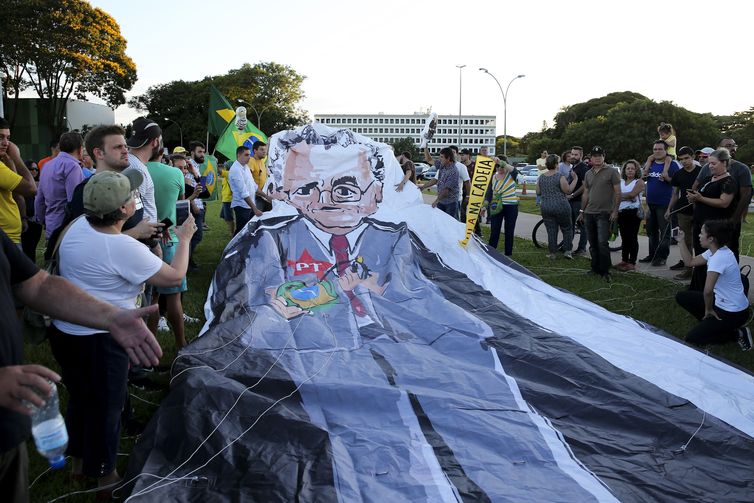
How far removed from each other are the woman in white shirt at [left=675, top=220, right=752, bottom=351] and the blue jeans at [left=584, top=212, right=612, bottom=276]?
8.99 ft

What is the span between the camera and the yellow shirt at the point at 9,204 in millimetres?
4344

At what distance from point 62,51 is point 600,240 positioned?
29595 millimetres

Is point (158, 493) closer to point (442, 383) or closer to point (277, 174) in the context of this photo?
point (442, 383)

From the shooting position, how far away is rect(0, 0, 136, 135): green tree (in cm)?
2738

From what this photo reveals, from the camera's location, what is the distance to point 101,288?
269 centimetres

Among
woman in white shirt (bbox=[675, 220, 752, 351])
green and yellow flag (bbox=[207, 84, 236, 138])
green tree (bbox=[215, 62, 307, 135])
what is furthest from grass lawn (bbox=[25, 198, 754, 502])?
green tree (bbox=[215, 62, 307, 135])

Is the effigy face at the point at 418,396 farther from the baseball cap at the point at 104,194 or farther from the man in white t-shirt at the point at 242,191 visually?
the man in white t-shirt at the point at 242,191

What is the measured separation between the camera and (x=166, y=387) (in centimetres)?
416

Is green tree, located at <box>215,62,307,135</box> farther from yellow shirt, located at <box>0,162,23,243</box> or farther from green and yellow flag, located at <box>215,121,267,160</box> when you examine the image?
yellow shirt, located at <box>0,162,23,243</box>

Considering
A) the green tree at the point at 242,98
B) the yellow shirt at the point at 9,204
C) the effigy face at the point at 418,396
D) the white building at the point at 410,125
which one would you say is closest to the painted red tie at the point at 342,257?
the effigy face at the point at 418,396

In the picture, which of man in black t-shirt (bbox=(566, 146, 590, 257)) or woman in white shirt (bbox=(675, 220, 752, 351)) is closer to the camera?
woman in white shirt (bbox=(675, 220, 752, 351))

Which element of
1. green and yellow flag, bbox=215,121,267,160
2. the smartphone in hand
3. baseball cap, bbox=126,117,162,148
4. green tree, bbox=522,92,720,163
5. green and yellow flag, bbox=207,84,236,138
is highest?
green tree, bbox=522,92,720,163

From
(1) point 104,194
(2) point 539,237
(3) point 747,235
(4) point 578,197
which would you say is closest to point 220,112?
(2) point 539,237

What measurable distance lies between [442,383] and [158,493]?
1.75 meters
